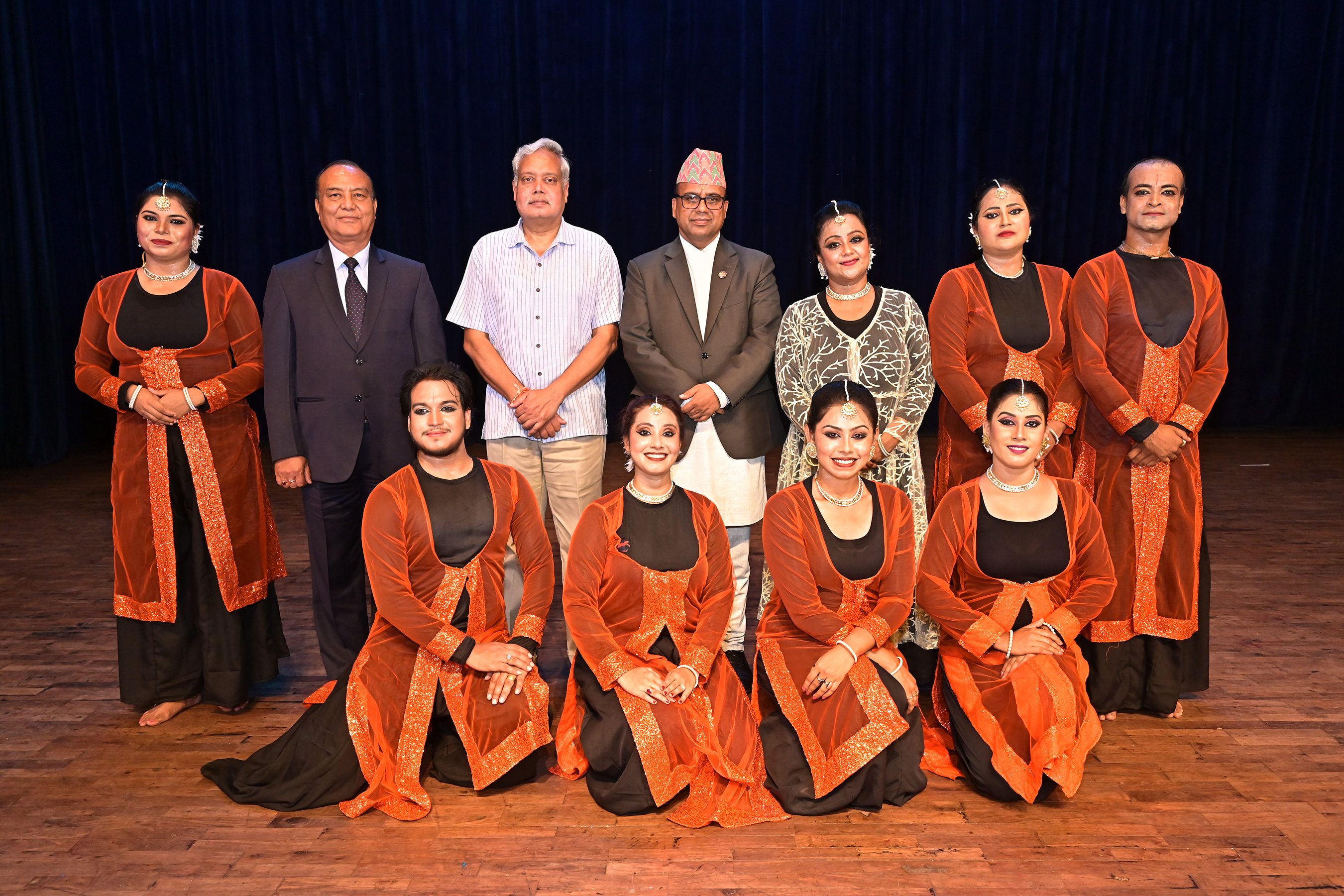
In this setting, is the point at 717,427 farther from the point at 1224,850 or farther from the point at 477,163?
the point at 477,163

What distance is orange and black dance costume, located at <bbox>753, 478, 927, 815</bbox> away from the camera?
8.40 ft

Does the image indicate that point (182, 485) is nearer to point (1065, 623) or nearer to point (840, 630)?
point (840, 630)

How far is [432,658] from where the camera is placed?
2.69 m

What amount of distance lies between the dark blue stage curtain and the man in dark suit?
3890mm

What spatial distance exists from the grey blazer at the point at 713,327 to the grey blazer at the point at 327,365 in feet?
2.01

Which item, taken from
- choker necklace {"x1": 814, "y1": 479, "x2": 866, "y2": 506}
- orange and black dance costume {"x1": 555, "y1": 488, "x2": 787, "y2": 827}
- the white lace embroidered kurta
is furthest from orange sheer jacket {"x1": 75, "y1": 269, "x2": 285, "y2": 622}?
choker necklace {"x1": 814, "y1": 479, "x2": 866, "y2": 506}

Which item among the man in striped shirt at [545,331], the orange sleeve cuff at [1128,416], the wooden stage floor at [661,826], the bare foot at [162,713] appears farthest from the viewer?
the man in striped shirt at [545,331]

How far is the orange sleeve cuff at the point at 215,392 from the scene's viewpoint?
3010 mm

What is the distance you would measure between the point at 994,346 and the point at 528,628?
152 centimetres

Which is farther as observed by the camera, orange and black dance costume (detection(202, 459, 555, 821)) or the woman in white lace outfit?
the woman in white lace outfit

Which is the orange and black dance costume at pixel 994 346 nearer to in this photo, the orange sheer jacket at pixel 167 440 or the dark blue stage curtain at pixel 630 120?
the orange sheer jacket at pixel 167 440

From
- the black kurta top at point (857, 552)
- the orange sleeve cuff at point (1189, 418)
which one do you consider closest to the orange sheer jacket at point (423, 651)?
the black kurta top at point (857, 552)

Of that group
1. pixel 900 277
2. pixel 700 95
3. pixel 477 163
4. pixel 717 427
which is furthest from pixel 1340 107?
pixel 717 427

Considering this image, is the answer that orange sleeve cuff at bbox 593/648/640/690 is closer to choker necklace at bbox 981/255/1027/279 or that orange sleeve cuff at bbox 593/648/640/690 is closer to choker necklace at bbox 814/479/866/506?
choker necklace at bbox 814/479/866/506
